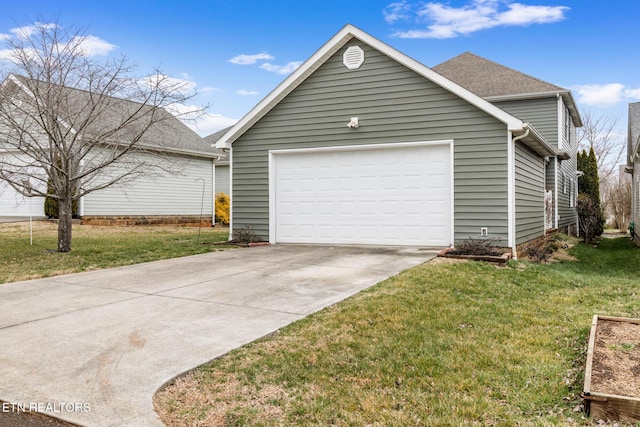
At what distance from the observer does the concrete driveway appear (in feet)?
9.98

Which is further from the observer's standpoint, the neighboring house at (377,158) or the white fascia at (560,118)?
the white fascia at (560,118)

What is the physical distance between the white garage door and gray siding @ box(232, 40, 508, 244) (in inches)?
10.8

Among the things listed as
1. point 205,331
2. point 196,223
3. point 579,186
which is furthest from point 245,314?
point 579,186

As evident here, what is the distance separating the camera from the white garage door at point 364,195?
10.2 metres

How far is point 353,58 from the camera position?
10820mm

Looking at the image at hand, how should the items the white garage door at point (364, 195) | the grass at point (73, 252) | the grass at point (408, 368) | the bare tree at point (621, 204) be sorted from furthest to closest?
the bare tree at point (621, 204) → the white garage door at point (364, 195) → the grass at point (73, 252) → the grass at point (408, 368)

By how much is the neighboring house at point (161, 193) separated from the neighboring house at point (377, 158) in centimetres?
592

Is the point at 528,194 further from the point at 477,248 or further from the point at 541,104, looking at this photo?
the point at 541,104

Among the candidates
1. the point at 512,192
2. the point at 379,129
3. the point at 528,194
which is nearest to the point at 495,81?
the point at 528,194

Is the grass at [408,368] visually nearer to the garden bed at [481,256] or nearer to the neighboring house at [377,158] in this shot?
the garden bed at [481,256]

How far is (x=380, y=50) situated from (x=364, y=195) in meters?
3.29

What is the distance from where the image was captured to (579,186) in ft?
74.0

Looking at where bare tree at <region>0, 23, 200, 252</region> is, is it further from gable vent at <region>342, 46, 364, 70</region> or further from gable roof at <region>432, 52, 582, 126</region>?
gable roof at <region>432, 52, 582, 126</region>

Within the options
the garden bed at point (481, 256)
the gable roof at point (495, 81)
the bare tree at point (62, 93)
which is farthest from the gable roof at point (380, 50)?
the gable roof at point (495, 81)
